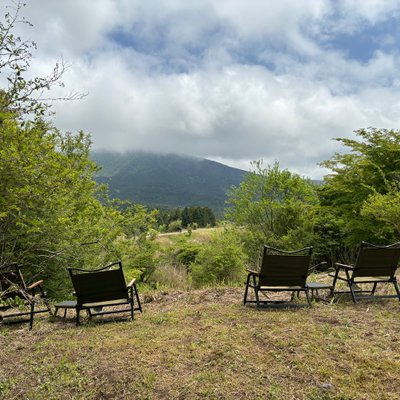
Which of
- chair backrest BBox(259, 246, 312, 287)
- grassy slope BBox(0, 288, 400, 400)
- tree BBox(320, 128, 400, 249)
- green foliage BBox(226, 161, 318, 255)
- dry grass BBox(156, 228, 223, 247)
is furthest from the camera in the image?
dry grass BBox(156, 228, 223, 247)

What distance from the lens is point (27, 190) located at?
4.47 metres

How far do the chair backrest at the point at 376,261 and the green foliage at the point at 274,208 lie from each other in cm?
1143

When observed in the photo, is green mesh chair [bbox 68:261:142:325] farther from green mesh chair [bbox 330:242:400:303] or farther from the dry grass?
the dry grass

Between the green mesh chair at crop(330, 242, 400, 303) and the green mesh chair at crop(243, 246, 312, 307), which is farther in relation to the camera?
the green mesh chair at crop(330, 242, 400, 303)

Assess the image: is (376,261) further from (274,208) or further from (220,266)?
(274,208)

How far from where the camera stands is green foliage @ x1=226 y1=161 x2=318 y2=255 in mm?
17984

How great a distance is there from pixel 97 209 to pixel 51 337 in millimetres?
6834

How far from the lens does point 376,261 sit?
235 inches

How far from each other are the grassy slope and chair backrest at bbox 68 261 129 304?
421 millimetres

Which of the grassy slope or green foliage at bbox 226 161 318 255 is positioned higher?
green foliage at bbox 226 161 318 255

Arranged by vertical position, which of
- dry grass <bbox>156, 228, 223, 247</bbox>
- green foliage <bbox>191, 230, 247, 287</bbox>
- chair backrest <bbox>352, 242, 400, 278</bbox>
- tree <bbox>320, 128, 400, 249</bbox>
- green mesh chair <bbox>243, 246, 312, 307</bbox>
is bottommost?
dry grass <bbox>156, 228, 223, 247</bbox>

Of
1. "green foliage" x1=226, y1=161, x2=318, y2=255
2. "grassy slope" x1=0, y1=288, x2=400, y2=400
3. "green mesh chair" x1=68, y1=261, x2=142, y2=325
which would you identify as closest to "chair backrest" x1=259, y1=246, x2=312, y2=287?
"grassy slope" x1=0, y1=288, x2=400, y2=400

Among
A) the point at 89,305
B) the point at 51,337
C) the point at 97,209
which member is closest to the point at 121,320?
the point at 89,305

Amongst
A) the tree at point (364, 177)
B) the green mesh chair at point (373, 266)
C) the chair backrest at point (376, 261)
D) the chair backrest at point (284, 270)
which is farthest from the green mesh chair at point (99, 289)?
the tree at point (364, 177)
